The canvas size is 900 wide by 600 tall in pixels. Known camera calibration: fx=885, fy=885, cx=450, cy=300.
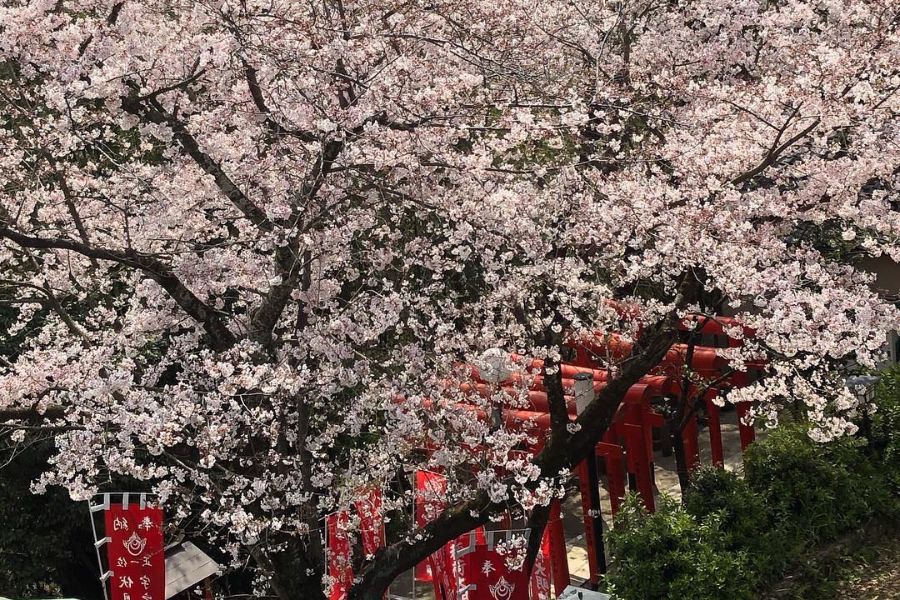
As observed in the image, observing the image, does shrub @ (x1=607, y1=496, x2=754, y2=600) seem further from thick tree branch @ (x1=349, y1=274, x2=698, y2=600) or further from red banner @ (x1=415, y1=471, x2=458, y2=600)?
red banner @ (x1=415, y1=471, x2=458, y2=600)

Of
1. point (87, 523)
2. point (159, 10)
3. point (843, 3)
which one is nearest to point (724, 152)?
point (843, 3)

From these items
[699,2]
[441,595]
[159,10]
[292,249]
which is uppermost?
[699,2]

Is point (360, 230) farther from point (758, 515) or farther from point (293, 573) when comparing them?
point (758, 515)

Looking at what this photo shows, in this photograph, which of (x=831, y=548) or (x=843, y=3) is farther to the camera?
(x=843, y=3)

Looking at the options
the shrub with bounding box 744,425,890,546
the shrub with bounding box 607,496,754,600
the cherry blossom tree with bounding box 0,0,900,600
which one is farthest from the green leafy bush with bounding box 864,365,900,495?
the shrub with bounding box 607,496,754,600

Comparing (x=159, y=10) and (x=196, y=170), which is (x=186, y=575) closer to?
(x=196, y=170)

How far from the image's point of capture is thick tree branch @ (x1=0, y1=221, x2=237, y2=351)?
556 cm

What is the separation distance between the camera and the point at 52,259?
7664 millimetres

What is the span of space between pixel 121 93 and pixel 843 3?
21.5ft

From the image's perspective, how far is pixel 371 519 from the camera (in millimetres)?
7477

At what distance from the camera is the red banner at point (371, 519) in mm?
7168

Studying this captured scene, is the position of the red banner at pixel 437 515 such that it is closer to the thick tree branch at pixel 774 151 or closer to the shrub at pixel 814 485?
the shrub at pixel 814 485

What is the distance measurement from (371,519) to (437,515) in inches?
28.1

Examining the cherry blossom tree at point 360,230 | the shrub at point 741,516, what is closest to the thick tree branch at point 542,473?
the cherry blossom tree at point 360,230
